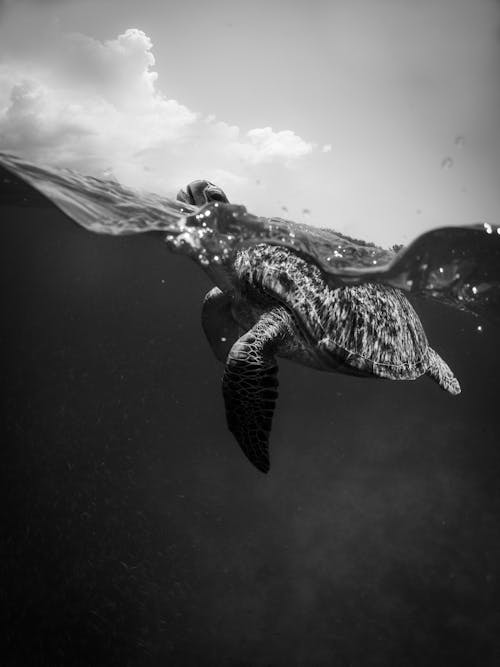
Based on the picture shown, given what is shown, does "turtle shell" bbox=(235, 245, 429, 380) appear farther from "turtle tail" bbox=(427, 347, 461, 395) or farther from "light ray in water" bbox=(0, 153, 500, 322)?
"light ray in water" bbox=(0, 153, 500, 322)

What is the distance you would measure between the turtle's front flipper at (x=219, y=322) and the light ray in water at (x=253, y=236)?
40.2 inches

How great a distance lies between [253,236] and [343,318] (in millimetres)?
3113

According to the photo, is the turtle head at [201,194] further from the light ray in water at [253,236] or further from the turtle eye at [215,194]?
the light ray in water at [253,236]

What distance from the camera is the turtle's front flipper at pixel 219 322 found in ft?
19.7

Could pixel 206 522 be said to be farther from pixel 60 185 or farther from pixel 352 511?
pixel 60 185

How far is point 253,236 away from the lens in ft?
21.6

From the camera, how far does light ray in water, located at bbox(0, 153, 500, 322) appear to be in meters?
5.68

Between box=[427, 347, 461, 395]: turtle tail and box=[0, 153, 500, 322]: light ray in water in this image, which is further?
box=[0, 153, 500, 322]: light ray in water

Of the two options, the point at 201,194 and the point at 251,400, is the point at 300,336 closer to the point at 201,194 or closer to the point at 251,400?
the point at 251,400

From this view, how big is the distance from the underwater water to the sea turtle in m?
1.05

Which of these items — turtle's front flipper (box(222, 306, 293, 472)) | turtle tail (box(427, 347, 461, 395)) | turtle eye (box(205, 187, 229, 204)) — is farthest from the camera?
turtle eye (box(205, 187, 229, 204))

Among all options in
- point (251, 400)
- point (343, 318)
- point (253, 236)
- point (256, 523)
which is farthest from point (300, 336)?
point (256, 523)

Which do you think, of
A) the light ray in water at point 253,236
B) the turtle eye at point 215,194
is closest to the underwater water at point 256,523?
the light ray in water at point 253,236

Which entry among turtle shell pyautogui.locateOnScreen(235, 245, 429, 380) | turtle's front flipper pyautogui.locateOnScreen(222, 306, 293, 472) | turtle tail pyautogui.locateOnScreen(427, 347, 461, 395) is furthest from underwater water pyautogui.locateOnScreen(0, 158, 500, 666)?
turtle's front flipper pyautogui.locateOnScreen(222, 306, 293, 472)
